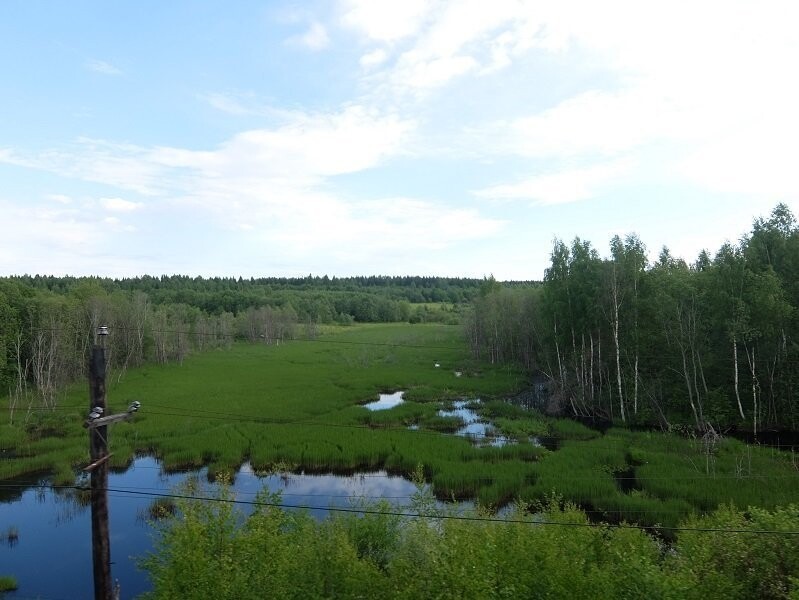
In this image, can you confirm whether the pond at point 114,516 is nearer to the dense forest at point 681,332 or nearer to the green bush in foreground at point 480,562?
the green bush in foreground at point 480,562

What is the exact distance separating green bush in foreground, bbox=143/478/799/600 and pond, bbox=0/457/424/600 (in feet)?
13.2

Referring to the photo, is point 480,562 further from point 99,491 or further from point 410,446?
point 410,446

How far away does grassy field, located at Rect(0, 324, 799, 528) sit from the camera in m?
25.1

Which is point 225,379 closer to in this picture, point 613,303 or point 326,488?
point 326,488

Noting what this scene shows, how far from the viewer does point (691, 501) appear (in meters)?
23.6

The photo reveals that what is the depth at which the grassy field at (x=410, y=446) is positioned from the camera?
25141mm

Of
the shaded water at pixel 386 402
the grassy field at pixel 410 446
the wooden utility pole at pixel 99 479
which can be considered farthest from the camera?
the shaded water at pixel 386 402

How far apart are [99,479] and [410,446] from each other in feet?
82.8

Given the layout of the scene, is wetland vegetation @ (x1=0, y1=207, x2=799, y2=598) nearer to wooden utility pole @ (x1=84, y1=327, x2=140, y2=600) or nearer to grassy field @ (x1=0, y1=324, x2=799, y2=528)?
grassy field @ (x1=0, y1=324, x2=799, y2=528)

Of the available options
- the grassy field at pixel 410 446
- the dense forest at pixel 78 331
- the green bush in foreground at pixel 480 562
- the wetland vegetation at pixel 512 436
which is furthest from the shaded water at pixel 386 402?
the green bush in foreground at pixel 480 562

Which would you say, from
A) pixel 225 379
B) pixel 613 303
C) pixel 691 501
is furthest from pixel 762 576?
pixel 225 379

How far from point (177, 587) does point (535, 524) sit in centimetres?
1138

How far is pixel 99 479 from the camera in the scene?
11.0 metres

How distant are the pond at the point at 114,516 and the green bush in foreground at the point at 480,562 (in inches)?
159
